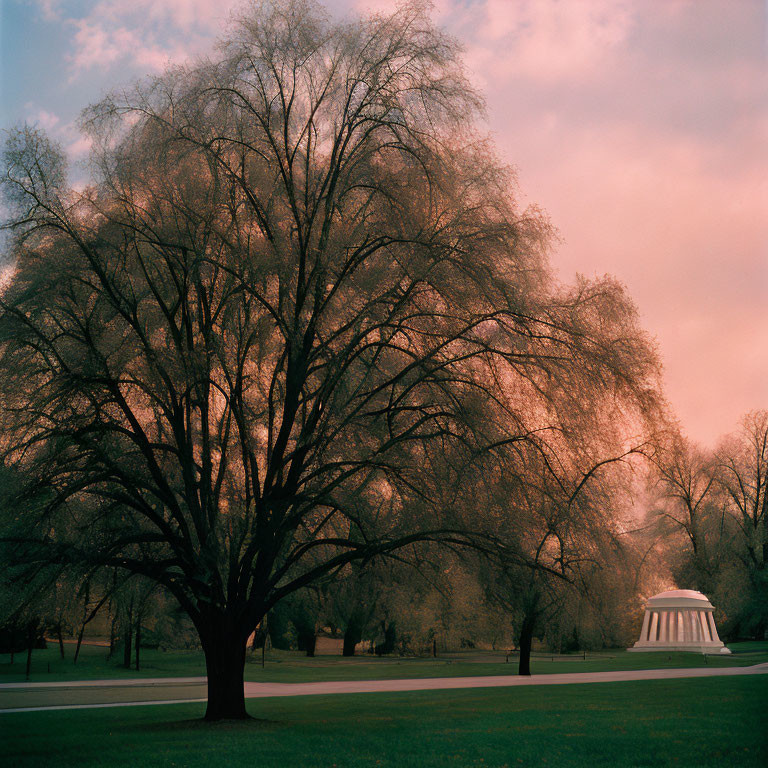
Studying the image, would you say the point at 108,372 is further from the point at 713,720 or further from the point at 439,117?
the point at 713,720

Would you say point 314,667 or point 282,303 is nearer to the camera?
point 282,303

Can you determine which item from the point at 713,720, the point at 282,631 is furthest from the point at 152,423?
the point at 282,631

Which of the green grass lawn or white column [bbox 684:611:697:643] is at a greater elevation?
the green grass lawn

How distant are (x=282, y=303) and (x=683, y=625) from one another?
47301mm

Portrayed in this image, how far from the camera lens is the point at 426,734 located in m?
13.5

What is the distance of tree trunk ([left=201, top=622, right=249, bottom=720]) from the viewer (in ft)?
50.7

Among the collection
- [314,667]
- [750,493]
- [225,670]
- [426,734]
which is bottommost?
[314,667]

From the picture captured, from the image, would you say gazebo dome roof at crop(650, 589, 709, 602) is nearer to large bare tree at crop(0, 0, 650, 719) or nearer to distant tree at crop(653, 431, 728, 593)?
distant tree at crop(653, 431, 728, 593)

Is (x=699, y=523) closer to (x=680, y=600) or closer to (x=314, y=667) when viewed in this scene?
(x=680, y=600)

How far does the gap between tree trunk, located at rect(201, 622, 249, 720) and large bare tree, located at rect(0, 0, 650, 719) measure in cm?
4

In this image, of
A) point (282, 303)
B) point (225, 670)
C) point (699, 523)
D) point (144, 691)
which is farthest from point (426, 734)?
point (699, 523)

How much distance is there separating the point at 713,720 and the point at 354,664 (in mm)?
34100

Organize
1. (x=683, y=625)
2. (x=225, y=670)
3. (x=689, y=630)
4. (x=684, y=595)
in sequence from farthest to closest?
1. (x=684, y=595)
2. (x=683, y=625)
3. (x=689, y=630)
4. (x=225, y=670)

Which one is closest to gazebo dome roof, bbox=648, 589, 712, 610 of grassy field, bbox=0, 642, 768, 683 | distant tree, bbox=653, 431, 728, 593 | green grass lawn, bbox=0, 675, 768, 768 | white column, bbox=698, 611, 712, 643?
white column, bbox=698, 611, 712, 643
